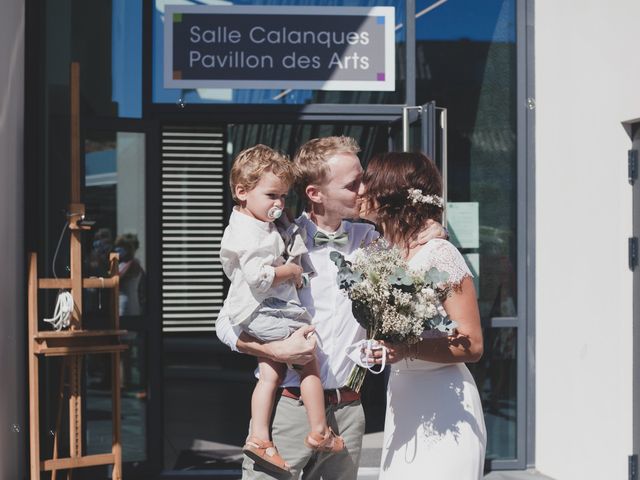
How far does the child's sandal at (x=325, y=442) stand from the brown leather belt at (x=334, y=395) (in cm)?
11

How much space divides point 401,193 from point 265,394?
0.80 m

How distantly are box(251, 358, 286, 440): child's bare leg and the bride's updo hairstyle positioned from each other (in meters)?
0.59

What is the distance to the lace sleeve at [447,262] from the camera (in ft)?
9.04

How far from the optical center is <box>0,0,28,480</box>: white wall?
17.1 ft

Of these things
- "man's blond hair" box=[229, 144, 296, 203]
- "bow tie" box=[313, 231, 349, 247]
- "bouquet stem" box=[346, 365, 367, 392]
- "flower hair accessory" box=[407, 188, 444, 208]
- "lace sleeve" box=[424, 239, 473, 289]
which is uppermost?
"man's blond hair" box=[229, 144, 296, 203]

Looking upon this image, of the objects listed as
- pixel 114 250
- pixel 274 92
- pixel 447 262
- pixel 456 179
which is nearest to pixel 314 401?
pixel 447 262

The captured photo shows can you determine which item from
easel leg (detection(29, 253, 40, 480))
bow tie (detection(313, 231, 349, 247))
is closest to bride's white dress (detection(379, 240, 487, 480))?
bow tie (detection(313, 231, 349, 247))

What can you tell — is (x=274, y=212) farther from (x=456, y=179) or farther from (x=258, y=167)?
(x=456, y=179)

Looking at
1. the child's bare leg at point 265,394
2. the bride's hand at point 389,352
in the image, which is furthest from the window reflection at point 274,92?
the bride's hand at point 389,352

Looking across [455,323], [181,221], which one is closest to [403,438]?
[455,323]

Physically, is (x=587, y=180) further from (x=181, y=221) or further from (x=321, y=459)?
(x=181, y=221)

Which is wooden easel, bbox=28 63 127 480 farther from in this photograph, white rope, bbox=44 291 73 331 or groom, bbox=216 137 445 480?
groom, bbox=216 137 445 480

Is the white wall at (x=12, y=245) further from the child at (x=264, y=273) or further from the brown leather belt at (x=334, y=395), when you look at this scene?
the brown leather belt at (x=334, y=395)

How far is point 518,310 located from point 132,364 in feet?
7.99
